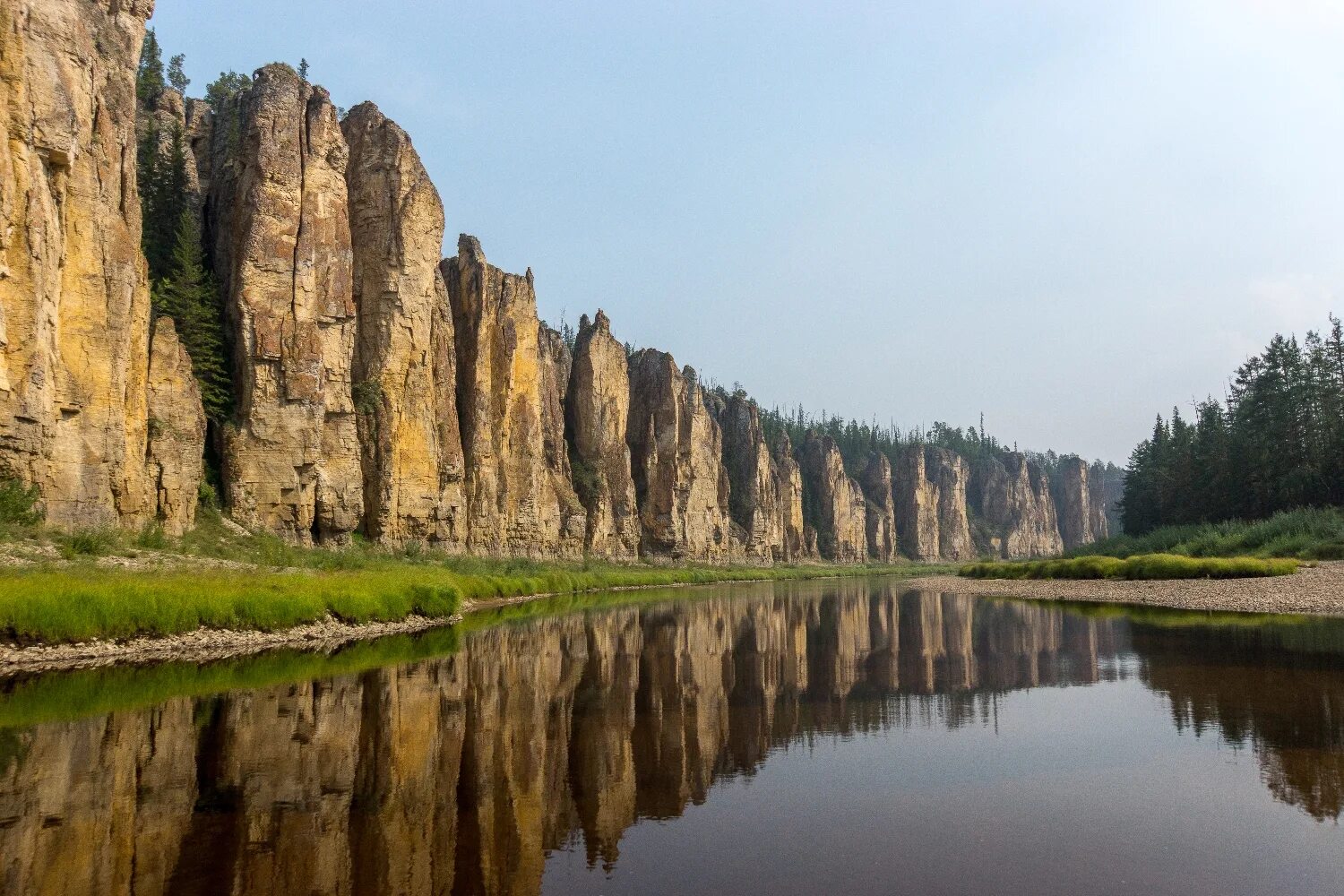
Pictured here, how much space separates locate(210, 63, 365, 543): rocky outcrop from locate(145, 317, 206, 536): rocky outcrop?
4175mm

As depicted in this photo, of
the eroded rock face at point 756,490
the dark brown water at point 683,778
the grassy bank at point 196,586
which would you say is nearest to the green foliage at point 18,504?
the grassy bank at point 196,586

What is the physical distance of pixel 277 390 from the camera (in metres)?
42.5

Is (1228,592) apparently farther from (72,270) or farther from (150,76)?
(150,76)

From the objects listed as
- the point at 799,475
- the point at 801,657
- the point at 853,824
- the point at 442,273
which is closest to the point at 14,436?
the point at 801,657

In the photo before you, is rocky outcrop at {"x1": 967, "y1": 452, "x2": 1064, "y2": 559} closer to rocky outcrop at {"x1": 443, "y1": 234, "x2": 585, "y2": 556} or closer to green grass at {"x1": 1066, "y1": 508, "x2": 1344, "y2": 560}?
green grass at {"x1": 1066, "y1": 508, "x2": 1344, "y2": 560}

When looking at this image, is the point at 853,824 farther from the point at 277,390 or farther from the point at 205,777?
the point at 277,390

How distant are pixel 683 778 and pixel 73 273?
30086 millimetres

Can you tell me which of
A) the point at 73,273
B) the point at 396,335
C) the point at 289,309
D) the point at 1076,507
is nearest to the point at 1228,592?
the point at 396,335

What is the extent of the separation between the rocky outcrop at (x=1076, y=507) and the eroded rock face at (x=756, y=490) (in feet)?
311

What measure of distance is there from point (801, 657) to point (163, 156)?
4605cm

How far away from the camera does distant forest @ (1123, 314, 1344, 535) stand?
58.3 meters

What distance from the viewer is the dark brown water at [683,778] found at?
7227mm

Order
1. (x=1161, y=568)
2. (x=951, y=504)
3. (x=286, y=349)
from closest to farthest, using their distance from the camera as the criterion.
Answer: (x=286, y=349), (x=1161, y=568), (x=951, y=504)

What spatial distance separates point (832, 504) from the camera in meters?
138
